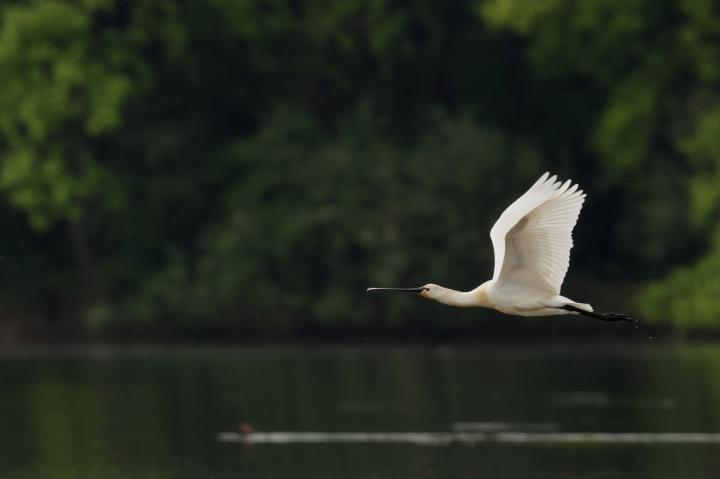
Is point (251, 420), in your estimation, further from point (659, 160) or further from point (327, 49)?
point (327, 49)

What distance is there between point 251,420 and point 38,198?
20.1 m

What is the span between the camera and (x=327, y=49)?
204 feet

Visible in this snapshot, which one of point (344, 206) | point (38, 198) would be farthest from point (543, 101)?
point (38, 198)

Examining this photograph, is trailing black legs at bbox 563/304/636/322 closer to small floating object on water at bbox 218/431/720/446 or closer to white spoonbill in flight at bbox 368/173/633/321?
white spoonbill in flight at bbox 368/173/633/321

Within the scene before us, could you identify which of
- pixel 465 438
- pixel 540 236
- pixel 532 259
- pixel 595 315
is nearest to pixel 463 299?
pixel 532 259

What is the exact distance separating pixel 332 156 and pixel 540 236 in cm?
4078

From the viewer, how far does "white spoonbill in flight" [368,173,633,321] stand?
15695mm

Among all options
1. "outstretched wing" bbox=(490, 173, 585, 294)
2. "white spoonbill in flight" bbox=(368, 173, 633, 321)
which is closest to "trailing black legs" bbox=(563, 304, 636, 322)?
"white spoonbill in flight" bbox=(368, 173, 633, 321)

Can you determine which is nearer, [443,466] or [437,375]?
[443,466]

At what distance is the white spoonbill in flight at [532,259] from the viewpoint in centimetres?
1570

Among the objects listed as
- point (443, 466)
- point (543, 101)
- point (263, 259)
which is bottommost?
point (443, 466)

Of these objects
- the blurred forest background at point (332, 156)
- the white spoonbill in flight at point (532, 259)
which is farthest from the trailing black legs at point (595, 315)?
the blurred forest background at point (332, 156)

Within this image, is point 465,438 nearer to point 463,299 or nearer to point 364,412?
point 364,412

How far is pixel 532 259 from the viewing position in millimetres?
15984
